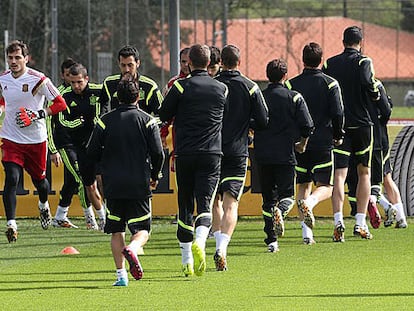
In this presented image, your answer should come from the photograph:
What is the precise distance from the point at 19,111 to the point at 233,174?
328cm

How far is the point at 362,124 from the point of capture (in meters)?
14.7

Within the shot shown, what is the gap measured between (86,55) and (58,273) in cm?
2722

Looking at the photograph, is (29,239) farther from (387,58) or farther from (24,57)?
(387,58)

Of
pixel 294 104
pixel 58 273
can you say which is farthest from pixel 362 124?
pixel 58 273

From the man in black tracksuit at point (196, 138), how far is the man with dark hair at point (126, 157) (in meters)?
0.54

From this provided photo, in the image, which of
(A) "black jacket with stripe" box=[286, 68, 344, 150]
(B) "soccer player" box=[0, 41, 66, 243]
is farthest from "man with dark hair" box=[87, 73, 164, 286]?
(B) "soccer player" box=[0, 41, 66, 243]

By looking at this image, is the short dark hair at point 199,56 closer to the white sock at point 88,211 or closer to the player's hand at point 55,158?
the player's hand at point 55,158

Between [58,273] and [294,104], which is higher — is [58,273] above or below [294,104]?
below

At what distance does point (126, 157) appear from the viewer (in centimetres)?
1112

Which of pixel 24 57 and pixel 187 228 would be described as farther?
pixel 24 57

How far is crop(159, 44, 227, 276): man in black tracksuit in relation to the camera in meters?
11.6

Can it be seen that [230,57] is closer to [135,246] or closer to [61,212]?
[135,246]

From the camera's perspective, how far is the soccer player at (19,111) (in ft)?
47.4

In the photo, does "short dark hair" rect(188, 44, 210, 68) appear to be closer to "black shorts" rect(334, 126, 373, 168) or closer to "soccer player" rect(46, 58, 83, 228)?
"black shorts" rect(334, 126, 373, 168)
